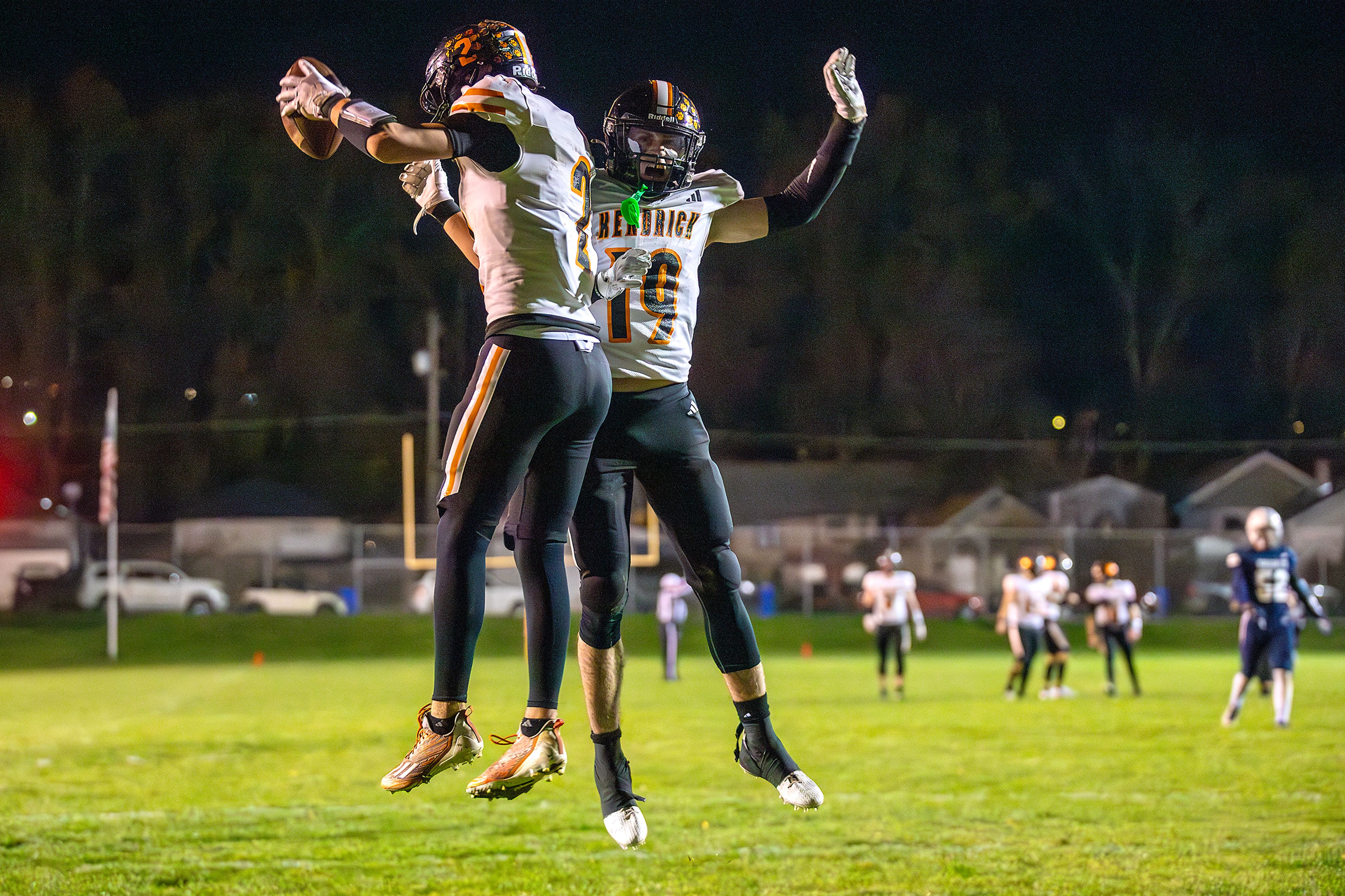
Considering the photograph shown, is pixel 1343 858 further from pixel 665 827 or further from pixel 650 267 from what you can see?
pixel 650 267

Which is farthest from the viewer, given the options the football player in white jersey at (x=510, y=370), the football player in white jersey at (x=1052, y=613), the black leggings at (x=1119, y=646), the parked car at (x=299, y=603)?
the parked car at (x=299, y=603)

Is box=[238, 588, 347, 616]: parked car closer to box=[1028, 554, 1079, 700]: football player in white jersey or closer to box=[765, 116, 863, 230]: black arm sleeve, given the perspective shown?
box=[1028, 554, 1079, 700]: football player in white jersey

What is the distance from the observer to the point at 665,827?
12516 millimetres

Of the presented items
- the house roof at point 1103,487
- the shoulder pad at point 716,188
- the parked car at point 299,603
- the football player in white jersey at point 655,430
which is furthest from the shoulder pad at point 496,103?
the house roof at point 1103,487

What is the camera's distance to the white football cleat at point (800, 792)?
4.62 m

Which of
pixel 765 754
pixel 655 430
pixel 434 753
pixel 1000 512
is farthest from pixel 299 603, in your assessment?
pixel 434 753

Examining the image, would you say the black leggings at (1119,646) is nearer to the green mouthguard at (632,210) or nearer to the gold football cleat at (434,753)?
the green mouthguard at (632,210)

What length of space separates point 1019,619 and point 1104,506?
85.7ft

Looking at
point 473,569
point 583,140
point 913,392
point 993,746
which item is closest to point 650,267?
point 583,140

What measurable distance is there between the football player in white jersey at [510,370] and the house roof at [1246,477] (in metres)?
47.7

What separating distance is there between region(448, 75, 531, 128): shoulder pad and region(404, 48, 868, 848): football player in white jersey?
0.45 meters

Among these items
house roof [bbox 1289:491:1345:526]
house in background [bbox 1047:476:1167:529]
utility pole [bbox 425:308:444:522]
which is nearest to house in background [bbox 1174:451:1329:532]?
house roof [bbox 1289:491:1345:526]

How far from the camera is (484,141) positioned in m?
4.27

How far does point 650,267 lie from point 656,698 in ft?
63.3
